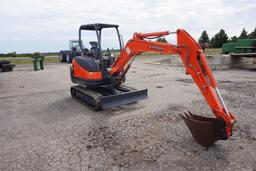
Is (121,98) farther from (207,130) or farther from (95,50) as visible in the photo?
(207,130)

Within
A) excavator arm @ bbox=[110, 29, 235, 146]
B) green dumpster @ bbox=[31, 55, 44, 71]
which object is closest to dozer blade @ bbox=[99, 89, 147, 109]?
excavator arm @ bbox=[110, 29, 235, 146]

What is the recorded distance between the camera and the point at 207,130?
2914 millimetres

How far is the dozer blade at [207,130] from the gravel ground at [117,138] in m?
0.16

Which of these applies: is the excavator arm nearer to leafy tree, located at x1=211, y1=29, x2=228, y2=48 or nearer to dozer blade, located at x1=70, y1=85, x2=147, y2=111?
dozer blade, located at x1=70, y1=85, x2=147, y2=111

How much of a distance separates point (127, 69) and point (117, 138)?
2198 millimetres

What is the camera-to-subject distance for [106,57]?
577 centimetres

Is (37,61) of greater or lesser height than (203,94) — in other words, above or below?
above

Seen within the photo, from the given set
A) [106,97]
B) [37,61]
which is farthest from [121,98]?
[37,61]

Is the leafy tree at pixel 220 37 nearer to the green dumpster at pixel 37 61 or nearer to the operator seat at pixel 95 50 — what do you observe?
the green dumpster at pixel 37 61

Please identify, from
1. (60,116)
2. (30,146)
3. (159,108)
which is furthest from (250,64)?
(30,146)

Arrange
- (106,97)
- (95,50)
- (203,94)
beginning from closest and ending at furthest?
(203,94)
(106,97)
(95,50)

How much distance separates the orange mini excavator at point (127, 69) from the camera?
2.89 metres

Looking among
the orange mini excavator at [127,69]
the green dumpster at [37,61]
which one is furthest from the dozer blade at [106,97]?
the green dumpster at [37,61]

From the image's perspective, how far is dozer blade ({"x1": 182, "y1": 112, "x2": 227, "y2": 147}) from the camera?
282 cm
